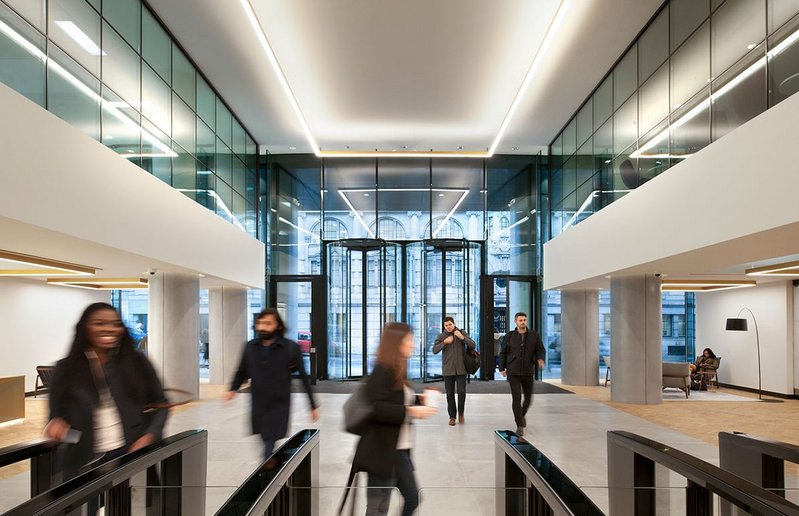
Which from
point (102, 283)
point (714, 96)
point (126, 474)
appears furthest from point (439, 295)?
point (126, 474)

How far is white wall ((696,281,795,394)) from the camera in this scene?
48.6ft

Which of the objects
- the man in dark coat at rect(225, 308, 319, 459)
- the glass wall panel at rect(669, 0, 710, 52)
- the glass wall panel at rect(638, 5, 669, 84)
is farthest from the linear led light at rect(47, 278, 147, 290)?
the glass wall panel at rect(669, 0, 710, 52)

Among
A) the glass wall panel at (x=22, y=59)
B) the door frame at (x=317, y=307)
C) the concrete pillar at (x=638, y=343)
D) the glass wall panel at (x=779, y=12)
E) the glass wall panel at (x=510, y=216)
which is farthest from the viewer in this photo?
the glass wall panel at (x=510, y=216)

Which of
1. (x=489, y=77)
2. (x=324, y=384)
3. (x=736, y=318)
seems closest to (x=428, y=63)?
(x=489, y=77)

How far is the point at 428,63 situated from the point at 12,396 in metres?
9.27

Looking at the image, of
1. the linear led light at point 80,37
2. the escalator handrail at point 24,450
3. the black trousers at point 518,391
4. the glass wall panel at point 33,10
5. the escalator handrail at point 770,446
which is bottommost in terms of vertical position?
the black trousers at point 518,391

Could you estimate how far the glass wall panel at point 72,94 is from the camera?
698 centimetres

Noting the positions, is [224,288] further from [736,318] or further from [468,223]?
[736,318]

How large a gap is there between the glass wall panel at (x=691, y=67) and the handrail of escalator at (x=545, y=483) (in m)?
7.18

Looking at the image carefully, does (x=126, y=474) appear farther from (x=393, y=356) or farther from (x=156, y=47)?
(x=156, y=47)

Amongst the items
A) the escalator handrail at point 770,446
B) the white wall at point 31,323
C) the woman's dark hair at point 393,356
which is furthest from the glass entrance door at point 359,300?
the woman's dark hair at point 393,356

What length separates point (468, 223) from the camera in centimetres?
1792

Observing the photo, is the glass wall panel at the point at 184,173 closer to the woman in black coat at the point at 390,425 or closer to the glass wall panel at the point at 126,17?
the glass wall panel at the point at 126,17

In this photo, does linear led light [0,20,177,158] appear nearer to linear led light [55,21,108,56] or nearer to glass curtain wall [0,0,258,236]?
glass curtain wall [0,0,258,236]
